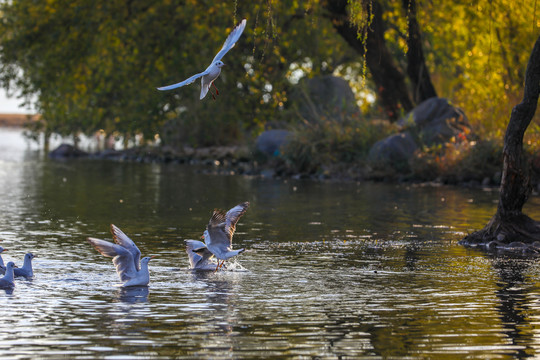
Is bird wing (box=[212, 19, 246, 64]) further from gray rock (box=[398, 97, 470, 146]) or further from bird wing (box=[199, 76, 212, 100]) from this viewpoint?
gray rock (box=[398, 97, 470, 146])

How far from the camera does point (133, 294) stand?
10578mm

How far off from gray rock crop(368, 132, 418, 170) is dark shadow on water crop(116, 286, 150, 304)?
61.3ft

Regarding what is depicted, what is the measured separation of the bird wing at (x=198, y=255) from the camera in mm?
12297

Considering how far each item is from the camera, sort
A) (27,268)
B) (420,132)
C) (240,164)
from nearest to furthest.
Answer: (27,268) → (420,132) → (240,164)

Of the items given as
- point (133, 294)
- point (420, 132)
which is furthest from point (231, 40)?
point (420, 132)

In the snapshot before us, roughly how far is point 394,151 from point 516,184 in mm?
14084

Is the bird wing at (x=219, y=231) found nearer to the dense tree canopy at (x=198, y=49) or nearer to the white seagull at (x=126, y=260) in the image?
the white seagull at (x=126, y=260)

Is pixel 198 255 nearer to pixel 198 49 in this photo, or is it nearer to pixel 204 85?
pixel 204 85

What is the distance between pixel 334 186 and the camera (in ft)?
89.1

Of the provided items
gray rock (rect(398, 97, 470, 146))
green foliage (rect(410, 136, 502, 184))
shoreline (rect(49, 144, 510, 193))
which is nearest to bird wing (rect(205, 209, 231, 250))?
shoreline (rect(49, 144, 510, 193))

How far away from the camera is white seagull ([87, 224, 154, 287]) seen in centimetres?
1104

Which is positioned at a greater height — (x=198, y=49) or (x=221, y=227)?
(x=198, y=49)

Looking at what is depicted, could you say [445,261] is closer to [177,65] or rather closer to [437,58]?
[177,65]

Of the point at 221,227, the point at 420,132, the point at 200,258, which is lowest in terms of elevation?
the point at 200,258
